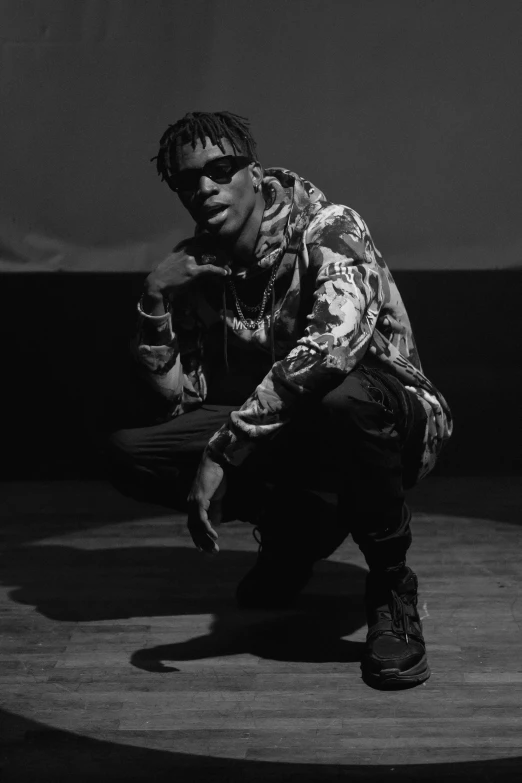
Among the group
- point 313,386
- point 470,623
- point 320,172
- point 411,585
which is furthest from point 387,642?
point 320,172

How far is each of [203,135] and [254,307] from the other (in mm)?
382

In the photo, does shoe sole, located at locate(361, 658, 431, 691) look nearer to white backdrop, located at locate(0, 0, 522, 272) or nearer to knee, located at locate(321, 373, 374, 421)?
knee, located at locate(321, 373, 374, 421)

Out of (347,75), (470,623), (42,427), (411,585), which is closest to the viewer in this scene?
(411,585)

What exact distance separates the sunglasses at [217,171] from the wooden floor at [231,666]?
0.97 metres

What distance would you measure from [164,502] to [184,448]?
149 millimetres

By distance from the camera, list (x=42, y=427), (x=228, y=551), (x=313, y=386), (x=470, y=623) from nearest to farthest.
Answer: (x=313, y=386), (x=470, y=623), (x=228, y=551), (x=42, y=427)

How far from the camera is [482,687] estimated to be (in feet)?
7.13

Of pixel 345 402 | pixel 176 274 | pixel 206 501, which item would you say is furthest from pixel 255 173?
pixel 206 501

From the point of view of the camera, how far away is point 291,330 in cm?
247

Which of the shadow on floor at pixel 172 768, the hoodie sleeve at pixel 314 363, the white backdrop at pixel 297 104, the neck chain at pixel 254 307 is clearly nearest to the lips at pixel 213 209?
the neck chain at pixel 254 307

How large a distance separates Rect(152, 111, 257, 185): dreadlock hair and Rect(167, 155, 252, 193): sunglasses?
2 centimetres

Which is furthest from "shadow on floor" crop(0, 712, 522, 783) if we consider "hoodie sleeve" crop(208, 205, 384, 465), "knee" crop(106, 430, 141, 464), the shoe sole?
"knee" crop(106, 430, 141, 464)

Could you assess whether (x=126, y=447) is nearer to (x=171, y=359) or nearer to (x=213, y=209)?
(x=171, y=359)

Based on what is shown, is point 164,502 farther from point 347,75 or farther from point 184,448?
point 347,75
